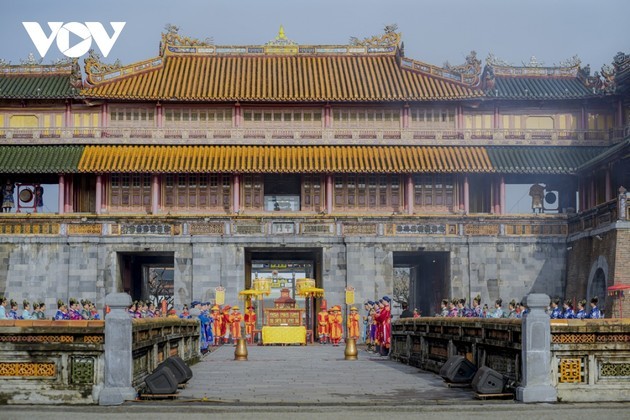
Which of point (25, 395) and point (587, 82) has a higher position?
point (587, 82)

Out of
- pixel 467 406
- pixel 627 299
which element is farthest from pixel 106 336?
pixel 627 299

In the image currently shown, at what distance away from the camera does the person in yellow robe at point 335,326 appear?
4047cm

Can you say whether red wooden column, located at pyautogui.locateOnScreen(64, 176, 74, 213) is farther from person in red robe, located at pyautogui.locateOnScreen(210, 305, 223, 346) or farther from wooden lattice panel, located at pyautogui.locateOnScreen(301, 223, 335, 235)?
wooden lattice panel, located at pyautogui.locateOnScreen(301, 223, 335, 235)

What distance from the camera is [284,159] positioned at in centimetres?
4634

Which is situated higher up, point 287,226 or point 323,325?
point 287,226

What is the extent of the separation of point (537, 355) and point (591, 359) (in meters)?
0.89

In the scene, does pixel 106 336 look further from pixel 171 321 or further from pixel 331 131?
pixel 331 131

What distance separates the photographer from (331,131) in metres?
47.3

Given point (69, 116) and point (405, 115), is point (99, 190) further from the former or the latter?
point (405, 115)

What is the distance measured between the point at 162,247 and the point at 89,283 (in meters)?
3.45

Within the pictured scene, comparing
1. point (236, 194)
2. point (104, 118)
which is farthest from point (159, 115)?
point (236, 194)

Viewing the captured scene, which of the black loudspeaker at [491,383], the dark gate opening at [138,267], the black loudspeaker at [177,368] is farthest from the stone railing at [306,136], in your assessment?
the black loudspeaker at [491,383]

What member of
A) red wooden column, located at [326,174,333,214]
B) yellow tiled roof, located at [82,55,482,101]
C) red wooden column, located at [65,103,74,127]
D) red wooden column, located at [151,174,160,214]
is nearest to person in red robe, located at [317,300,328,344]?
red wooden column, located at [326,174,333,214]

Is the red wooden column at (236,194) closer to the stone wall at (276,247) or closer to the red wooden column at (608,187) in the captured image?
the stone wall at (276,247)
